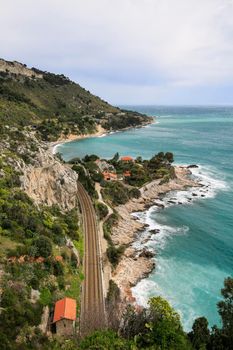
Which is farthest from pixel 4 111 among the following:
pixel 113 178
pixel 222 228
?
pixel 222 228

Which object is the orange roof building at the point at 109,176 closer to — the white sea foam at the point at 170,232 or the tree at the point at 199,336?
the white sea foam at the point at 170,232

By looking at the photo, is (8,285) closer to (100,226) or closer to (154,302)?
(154,302)

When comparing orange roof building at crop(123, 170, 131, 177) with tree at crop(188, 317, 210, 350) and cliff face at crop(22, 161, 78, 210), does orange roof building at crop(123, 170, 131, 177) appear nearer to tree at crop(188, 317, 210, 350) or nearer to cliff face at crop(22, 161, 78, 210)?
cliff face at crop(22, 161, 78, 210)

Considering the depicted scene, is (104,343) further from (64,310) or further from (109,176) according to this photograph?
(109,176)

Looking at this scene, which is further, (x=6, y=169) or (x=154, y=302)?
(x=6, y=169)

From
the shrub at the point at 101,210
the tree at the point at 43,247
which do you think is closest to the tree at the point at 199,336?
the tree at the point at 43,247
